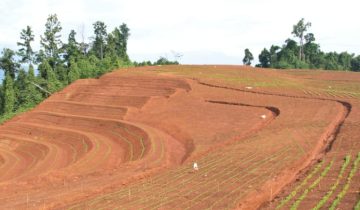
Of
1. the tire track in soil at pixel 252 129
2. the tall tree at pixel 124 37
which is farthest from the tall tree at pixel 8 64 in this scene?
the tire track in soil at pixel 252 129

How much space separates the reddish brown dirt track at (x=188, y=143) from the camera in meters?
15.9

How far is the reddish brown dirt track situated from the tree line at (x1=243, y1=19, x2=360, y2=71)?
35.1 m

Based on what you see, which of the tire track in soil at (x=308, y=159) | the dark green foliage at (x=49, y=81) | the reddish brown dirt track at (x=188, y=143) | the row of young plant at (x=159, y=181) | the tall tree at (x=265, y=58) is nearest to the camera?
the tire track in soil at (x=308, y=159)

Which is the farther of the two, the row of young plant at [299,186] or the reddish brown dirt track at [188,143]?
the reddish brown dirt track at [188,143]

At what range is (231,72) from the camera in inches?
2088

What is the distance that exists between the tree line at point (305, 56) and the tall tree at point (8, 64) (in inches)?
1923

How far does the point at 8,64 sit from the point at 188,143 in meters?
45.9

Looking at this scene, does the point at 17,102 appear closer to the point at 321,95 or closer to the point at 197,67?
the point at 197,67

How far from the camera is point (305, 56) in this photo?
95062mm

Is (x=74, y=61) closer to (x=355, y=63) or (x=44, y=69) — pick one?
(x=44, y=69)

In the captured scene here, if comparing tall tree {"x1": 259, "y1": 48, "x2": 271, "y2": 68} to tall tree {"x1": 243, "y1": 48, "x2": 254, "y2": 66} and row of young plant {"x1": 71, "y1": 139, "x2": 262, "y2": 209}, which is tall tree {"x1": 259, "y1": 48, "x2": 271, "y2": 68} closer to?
tall tree {"x1": 243, "y1": 48, "x2": 254, "y2": 66}

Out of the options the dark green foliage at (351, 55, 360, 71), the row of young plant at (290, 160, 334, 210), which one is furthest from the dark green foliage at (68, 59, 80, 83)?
the dark green foliage at (351, 55, 360, 71)

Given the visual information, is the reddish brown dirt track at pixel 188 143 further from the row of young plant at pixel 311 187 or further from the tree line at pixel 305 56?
the tree line at pixel 305 56

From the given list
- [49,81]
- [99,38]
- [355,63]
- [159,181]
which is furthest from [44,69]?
[355,63]
